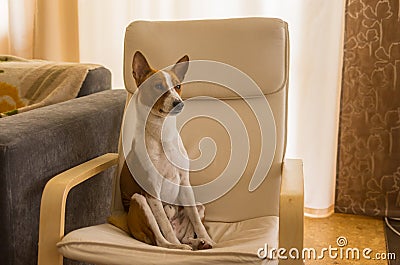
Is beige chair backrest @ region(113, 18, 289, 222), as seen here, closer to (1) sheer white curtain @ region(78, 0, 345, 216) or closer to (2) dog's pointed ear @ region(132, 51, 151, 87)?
(2) dog's pointed ear @ region(132, 51, 151, 87)

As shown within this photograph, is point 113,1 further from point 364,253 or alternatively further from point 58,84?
point 364,253

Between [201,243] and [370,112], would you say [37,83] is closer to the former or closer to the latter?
[201,243]

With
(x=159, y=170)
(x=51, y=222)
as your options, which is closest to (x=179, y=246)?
(x=159, y=170)

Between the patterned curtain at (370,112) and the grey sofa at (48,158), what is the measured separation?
115cm

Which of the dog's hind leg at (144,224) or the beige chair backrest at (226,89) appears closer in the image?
the dog's hind leg at (144,224)

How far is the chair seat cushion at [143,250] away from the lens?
139 centimetres

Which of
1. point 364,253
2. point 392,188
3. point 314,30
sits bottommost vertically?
point 364,253

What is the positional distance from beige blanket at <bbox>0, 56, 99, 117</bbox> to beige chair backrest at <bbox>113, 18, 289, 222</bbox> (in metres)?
0.38

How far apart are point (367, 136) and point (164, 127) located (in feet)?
4.41

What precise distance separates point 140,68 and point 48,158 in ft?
1.28

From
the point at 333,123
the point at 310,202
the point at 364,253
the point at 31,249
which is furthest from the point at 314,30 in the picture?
the point at 31,249

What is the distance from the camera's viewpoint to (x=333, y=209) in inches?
112

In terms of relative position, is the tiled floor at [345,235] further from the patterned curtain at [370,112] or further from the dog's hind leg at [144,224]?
the dog's hind leg at [144,224]

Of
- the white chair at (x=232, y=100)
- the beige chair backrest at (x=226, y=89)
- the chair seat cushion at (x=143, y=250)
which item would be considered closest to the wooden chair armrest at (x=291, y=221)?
the chair seat cushion at (x=143, y=250)
